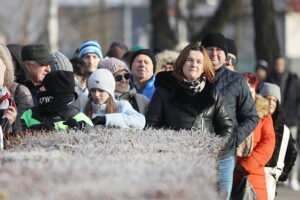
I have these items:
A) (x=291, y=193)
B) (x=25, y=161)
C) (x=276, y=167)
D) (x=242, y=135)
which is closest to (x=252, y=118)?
(x=242, y=135)

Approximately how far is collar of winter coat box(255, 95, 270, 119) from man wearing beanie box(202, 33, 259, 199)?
0.52 metres

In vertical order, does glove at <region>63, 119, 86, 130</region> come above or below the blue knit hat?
below

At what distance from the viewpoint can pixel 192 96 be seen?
874 centimetres

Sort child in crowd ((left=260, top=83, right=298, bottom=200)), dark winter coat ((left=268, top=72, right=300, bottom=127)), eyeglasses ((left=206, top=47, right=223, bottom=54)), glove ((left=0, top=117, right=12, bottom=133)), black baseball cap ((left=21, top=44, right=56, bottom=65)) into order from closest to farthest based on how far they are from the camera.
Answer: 1. glove ((left=0, top=117, right=12, bottom=133))
2. black baseball cap ((left=21, top=44, right=56, bottom=65))
3. eyeglasses ((left=206, top=47, right=223, bottom=54))
4. child in crowd ((left=260, top=83, right=298, bottom=200))
5. dark winter coat ((left=268, top=72, right=300, bottom=127))

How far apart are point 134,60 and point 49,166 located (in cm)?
514

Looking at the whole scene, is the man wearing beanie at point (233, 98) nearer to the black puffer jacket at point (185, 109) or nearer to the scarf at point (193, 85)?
the black puffer jacket at point (185, 109)

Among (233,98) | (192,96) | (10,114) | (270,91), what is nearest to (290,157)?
(270,91)

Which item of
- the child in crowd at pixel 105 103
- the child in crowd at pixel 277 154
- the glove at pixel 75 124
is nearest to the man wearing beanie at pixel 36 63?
the child in crowd at pixel 105 103

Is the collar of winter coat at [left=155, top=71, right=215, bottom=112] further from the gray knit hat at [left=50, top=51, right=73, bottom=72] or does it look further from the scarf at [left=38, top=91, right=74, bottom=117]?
the gray knit hat at [left=50, top=51, right=73, bottom=72]

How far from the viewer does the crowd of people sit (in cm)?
799

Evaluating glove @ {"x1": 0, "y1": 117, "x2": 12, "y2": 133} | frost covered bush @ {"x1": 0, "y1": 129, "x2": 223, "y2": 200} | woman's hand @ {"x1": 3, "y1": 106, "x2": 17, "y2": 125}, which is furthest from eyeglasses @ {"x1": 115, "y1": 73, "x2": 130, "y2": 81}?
frost covered bush @ {"x1": 0, "y1": 129, "x2": 223, "y2": 200}

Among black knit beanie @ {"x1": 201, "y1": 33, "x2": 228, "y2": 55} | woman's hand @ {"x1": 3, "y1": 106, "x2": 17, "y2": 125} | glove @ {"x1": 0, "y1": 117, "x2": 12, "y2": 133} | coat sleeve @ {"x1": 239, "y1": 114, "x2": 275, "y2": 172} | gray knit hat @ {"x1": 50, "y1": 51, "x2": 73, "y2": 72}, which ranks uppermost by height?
black knit beanie @ {"x1": 201, "y1": 33, "x2": 228, "y2": 55}

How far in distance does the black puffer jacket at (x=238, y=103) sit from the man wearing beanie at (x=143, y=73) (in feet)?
2.79

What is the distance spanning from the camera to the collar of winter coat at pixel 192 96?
8719mm
